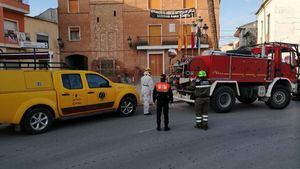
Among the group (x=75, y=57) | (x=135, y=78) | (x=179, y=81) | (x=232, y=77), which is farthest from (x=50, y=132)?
(x=75, y=57)

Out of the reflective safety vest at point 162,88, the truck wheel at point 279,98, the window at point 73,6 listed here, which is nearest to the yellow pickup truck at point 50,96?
the reflective safety vest at point 162,88

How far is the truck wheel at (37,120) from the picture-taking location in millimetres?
7242

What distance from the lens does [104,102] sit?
29.3 ft

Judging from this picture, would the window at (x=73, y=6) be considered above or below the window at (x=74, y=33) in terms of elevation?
above

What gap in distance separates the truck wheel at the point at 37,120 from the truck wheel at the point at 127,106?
2.53 metres

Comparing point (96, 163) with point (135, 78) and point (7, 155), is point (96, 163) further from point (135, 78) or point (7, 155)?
point (135, 78)

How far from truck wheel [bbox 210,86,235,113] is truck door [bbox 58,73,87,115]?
4561 millimetres

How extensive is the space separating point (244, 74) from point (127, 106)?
181 inches

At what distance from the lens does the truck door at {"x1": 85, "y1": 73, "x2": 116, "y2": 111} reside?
8609mm

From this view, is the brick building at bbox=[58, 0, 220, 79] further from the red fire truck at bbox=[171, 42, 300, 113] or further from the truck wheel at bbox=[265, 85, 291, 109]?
the truck wheel at bbox=[265, 85, 291, 109]

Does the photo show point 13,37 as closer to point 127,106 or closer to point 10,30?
point 10,30

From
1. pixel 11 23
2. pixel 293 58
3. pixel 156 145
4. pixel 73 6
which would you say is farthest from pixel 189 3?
pixel 156 145

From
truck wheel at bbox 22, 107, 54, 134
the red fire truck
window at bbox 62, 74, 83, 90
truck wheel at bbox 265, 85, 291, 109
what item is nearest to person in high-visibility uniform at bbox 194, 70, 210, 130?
the red fire truck

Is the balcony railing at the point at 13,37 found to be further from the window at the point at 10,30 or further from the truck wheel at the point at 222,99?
the truck wheel at the point at 222,99
